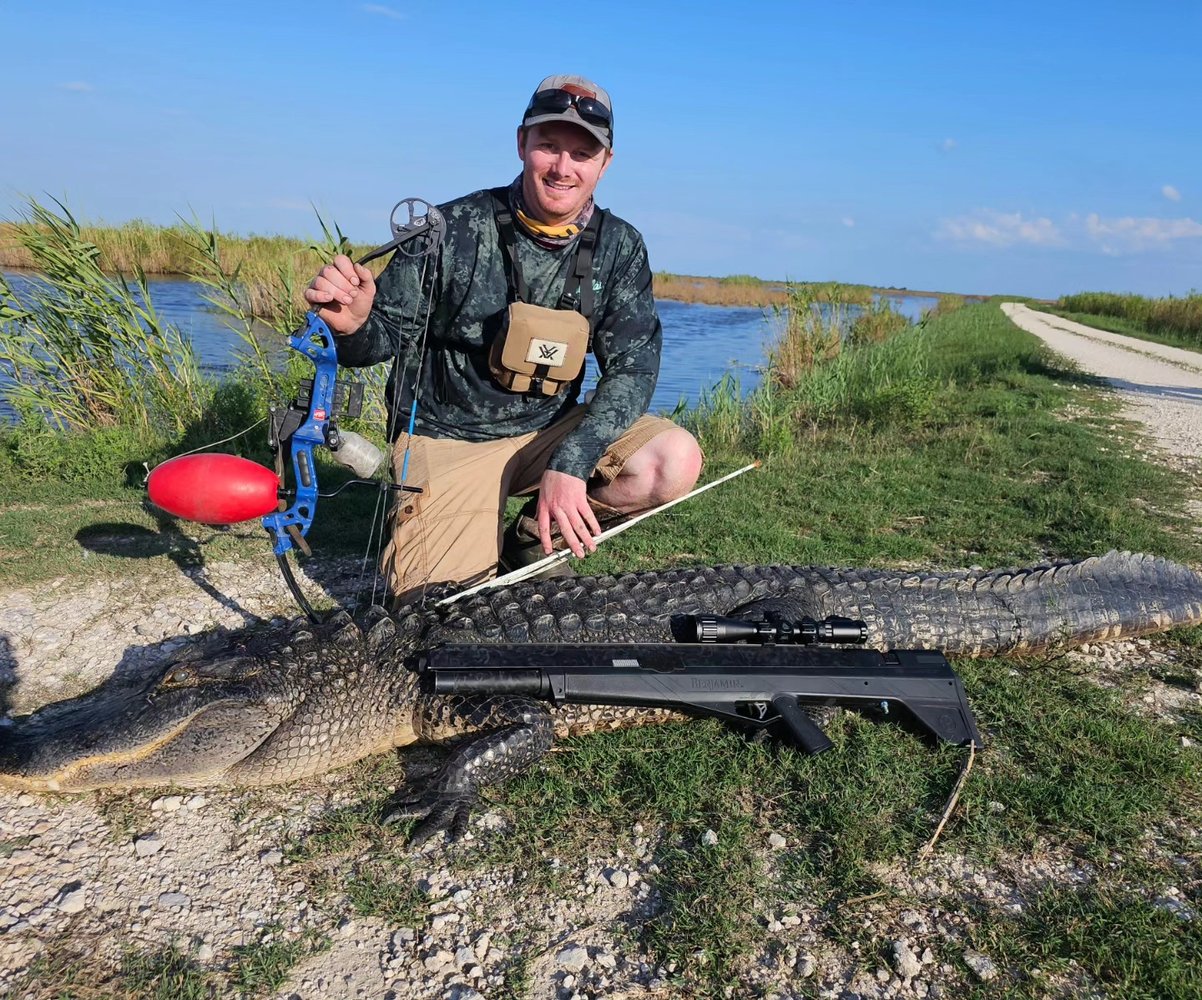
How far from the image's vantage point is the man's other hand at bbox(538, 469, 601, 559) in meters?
2.84

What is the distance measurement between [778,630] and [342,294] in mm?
2017

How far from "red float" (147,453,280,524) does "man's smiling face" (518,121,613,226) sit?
1.56 meters

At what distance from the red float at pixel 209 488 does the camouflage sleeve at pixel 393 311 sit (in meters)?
0.68

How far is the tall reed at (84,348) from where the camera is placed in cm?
574

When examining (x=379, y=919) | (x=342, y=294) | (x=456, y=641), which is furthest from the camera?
(x=342, y=294)

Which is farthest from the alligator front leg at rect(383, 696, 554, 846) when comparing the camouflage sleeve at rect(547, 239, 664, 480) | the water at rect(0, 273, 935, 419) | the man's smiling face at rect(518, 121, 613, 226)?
the water at rect(0, 273, 935, 419)

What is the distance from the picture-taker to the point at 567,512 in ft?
9.41

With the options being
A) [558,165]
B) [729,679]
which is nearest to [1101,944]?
[729,679]

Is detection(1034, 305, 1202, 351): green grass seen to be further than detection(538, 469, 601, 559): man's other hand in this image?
Yes

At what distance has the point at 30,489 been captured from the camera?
5.10 meters

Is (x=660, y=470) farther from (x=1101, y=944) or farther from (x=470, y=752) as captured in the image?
(x=1101, y=944)

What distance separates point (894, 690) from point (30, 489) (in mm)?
5298

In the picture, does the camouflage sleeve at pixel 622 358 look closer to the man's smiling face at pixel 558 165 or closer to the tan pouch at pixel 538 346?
the tan pouch at pixel 538 346

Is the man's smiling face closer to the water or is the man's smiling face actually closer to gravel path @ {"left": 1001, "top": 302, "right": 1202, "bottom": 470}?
the water
